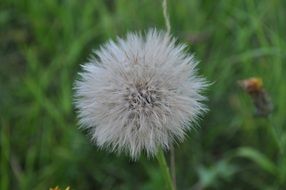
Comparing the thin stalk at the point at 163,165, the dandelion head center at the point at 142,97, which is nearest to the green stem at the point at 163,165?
the thin stalk at the point at 163,165

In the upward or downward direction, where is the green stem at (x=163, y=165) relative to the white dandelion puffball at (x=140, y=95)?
downward

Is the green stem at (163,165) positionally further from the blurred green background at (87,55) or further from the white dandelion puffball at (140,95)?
the blurred green background at (87,55)

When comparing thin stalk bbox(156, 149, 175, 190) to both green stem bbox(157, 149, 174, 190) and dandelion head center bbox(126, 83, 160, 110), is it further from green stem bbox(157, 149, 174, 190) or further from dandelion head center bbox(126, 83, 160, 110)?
dandelion head center bbox(126, 83, 160, 110)

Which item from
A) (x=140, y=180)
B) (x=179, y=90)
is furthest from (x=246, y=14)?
(x=179, y=90)

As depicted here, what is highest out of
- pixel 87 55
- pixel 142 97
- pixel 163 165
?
pixel 87 55

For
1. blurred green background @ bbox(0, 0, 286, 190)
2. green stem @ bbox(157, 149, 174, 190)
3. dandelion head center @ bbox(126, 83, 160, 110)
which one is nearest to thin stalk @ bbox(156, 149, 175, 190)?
green stem @ bbox(157, 149, 174, 190)

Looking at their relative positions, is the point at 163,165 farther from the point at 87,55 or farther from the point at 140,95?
the point at 87,55

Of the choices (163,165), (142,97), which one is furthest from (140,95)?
(163,165)
